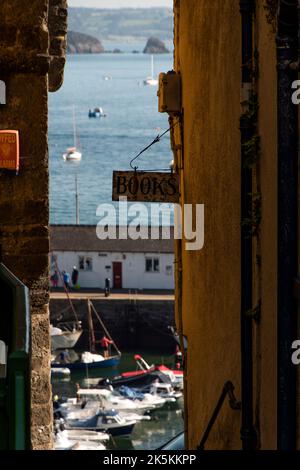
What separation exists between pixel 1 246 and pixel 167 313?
54.2 metres

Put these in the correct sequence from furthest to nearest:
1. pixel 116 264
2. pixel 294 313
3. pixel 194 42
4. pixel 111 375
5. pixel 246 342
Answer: pixel 116 264
pixel 111 375
pixel 194 42
pixel 246 342
pixel 294 313

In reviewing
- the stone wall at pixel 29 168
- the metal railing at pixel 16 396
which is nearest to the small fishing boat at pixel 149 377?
the stone wall at pixel 29 168

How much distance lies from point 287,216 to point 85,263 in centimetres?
6301

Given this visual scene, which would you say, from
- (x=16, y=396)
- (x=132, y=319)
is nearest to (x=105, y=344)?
(x=132, y=319)

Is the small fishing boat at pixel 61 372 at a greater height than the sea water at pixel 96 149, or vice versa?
the sea water at pixel 96 149

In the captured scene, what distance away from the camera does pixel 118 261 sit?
6969 centimetres

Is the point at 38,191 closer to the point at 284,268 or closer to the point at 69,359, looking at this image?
the point at 284,268

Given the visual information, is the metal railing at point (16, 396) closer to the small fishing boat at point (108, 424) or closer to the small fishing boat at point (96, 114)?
the small fishing boat at point (108, 424)

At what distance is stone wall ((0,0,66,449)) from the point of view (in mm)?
10469

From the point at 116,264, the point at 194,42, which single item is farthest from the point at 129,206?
the point at 194,42

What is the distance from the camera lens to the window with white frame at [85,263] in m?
70.0

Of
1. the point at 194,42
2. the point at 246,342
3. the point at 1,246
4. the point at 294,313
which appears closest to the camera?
the point at 294,313

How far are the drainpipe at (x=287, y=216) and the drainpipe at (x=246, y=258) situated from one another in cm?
111

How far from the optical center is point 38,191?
10.6m
